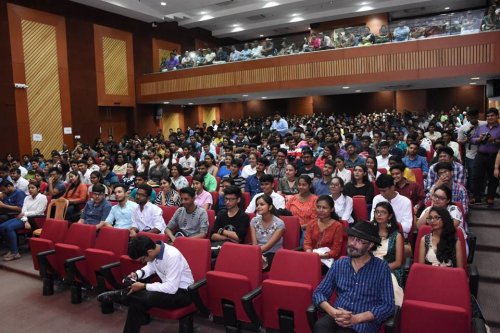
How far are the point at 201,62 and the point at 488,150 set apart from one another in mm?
10332

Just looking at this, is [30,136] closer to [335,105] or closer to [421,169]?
[421,169]

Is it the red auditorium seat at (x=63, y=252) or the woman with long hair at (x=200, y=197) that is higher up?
the woman with long hair at (x=200, y=197)

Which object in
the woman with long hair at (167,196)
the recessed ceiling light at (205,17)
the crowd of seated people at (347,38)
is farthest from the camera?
the recessed ceiling light at (205,17)

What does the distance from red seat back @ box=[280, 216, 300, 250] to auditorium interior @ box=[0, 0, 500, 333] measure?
91.3 inches

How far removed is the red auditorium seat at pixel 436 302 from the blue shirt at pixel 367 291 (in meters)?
0.19

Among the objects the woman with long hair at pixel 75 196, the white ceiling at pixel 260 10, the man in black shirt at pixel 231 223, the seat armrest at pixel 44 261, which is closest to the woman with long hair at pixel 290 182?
the man in black shirt at pixel 231 223

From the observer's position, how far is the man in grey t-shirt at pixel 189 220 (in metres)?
4.21

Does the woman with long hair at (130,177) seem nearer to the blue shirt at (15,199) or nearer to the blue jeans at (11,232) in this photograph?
the blue shirt at (15,199)

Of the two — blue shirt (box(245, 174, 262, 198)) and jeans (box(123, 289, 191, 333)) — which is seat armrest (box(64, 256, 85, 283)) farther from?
blue shirt (box(245, 174, 262, 198))

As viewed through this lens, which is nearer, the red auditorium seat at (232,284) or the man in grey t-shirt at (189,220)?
the red auditorium seat at (232,284)

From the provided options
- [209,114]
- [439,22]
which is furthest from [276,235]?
[209,114]

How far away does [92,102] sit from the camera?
1359 cm

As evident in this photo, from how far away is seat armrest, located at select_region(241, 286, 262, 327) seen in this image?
2.87m

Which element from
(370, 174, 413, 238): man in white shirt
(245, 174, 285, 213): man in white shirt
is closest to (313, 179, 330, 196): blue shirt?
(245, 174, 285, 213): man in white shirt
